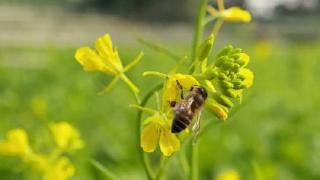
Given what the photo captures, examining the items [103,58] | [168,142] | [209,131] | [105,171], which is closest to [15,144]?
[105,171]

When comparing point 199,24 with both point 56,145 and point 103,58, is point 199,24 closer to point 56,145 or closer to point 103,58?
point 103,58

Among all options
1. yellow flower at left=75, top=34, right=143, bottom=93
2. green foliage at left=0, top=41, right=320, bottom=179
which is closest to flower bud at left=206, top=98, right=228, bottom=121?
yellow flower at left=75, top=34, right=143, bottom=93

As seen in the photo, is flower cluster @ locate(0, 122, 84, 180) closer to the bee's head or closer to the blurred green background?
the blurred green background

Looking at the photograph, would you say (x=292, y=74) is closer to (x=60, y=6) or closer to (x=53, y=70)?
(x=53, y=70)

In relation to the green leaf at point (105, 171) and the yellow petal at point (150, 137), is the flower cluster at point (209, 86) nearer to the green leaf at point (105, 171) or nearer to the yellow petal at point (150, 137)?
the yellow petal at point (150, 137)

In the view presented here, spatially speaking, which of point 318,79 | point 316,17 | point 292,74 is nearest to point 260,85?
point 318,79

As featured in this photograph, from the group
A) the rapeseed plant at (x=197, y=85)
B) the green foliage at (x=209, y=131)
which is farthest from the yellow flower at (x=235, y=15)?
the green foliage at (x=209, y=131)
